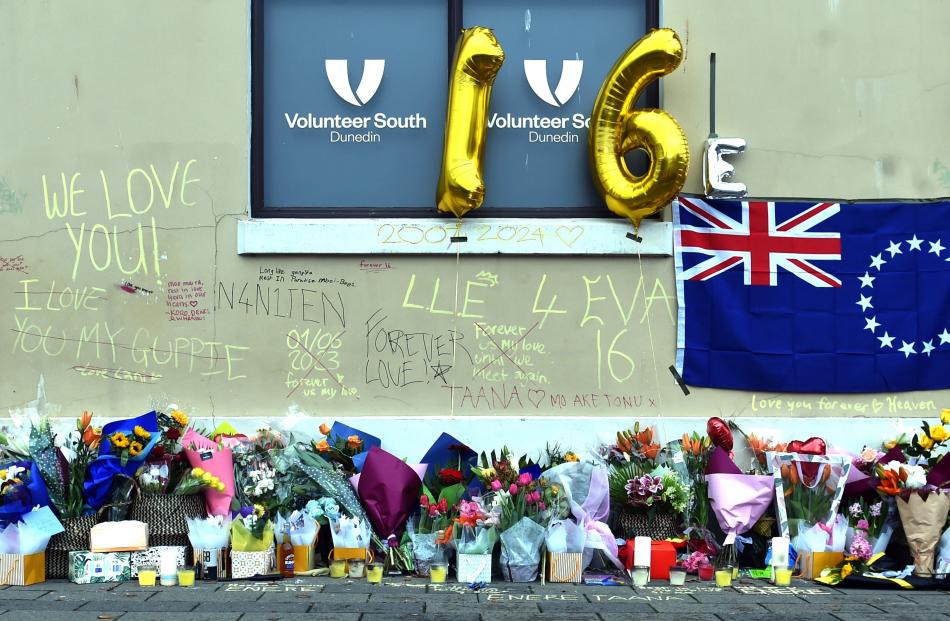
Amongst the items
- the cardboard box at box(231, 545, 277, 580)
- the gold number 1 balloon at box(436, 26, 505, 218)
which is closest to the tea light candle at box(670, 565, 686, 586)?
the cardboard box at box(231, 545, 277, 580)

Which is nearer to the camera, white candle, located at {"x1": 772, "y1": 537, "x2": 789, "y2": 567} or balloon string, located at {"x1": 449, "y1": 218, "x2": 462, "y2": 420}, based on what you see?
white candle, located at {"x1": 772, "y1": 537, "x2": 789, "y2": 567}

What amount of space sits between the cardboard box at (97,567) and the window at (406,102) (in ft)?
9.01

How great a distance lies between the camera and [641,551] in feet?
23.1

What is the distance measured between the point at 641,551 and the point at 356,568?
5.91ft

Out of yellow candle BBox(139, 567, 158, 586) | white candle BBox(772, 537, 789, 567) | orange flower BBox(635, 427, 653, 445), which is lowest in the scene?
yellow candle BBox(139, 567, 158, 586)

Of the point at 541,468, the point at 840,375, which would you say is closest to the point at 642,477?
the point at 541,468

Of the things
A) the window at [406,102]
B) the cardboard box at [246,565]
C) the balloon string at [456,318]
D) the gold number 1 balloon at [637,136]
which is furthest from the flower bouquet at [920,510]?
the cardboard box at [246,565]

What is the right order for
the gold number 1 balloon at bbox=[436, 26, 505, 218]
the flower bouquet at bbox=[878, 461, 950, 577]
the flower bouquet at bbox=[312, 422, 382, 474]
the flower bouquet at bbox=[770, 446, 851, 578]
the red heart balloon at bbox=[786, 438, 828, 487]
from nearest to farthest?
the flower bouquet at bbox=[878, 461, 950, 577] < the flower bouquet at bbox=[770, 446, 851, 578] < the red heart balloon at bbox=[786, 438, 828, 487] < the flower bouquet at bbox=[312, 422, 382, 474] < the gold number 1 balloon at bbox=[436, 26, 505, 218]

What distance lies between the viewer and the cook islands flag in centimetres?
820

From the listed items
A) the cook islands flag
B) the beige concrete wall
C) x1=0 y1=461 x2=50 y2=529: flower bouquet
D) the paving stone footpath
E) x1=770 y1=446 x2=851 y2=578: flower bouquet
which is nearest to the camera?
the paving stone footpath

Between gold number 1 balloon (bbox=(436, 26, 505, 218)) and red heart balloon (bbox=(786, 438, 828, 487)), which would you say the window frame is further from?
red heart balloon (bbox=(786, 438, 828, 487))

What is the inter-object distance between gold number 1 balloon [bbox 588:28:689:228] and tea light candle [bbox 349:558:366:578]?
3079 millimetres

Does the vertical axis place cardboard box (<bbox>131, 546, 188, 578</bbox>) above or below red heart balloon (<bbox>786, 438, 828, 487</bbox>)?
below

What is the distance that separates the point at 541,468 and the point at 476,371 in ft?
3.31
